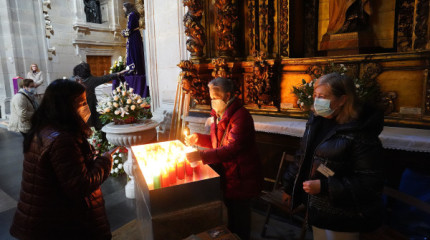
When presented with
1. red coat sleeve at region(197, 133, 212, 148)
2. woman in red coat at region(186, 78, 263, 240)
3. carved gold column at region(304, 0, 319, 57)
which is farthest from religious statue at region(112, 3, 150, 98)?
woman in red coat at region(186, 78, 263, 240)

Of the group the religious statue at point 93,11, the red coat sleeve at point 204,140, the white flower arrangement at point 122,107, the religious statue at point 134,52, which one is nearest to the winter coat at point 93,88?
the religious statue at point 134,52

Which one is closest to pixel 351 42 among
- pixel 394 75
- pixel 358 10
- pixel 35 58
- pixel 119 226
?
pixel 358 10

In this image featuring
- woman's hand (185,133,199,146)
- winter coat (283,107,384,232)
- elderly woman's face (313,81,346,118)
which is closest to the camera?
winter coat (283,107,384,232)

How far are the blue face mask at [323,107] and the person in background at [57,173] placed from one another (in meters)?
1.50

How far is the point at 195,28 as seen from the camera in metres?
4.75

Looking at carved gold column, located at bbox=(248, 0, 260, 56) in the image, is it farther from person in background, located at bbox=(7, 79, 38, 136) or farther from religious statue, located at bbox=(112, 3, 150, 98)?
person in background, located at bbox=(7, 79, 38, 136)

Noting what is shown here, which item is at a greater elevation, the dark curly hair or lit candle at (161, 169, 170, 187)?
the dark curly hair

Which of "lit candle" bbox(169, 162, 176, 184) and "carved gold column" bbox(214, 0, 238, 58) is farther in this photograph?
"carved gold column" bbox(214, 0, 238, 58)

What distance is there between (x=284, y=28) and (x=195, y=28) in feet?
4.74

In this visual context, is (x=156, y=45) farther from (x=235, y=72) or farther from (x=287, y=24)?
(x=287, y=24)

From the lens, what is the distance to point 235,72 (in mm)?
4719

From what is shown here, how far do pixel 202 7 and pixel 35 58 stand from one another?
11.4 m

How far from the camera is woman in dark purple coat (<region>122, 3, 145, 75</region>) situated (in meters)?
6.97

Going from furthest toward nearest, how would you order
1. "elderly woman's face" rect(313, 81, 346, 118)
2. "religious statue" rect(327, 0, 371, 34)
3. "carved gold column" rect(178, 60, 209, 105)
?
"carved gold column" rect(178, 60, 209, 105) → "religious statue" rect(327, 0, 371, 34) → "elderly woman's face" rect(313, 81, 346, 118)
